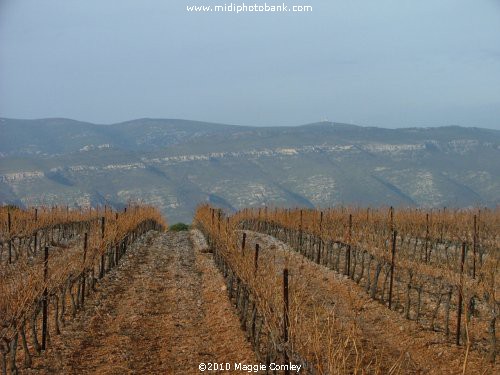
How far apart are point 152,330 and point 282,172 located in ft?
363

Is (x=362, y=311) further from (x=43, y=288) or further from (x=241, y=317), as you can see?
(x=43, y=288)

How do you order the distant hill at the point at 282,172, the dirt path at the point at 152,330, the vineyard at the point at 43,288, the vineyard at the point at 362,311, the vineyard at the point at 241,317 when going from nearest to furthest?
the vineyard at the point at 362,311 < the vineyard at the point at 241,317 < the vineyard at the point at 43,288 < the dirt path at the point at 152,330 < the distant hill at the point at 282,172

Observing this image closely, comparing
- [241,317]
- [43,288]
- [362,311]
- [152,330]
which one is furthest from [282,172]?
[43,288]

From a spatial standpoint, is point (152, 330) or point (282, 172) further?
point (282, 172)

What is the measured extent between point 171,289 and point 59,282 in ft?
17.6

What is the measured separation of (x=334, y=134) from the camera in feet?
491

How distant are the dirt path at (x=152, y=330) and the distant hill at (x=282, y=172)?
80672mm

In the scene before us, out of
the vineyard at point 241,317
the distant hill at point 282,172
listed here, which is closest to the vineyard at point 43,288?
the vineyard at point 241,317

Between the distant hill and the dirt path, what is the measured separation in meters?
80.7

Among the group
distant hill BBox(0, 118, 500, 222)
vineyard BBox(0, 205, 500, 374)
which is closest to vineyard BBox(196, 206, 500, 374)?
vineyard BBox(0, 205, 500, 374)

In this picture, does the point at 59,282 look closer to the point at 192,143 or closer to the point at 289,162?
the point at 289,162

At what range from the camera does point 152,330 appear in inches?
489

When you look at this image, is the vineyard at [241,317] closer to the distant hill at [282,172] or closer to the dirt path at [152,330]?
the dirt path at [152,330]

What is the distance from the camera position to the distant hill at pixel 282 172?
107 meters
